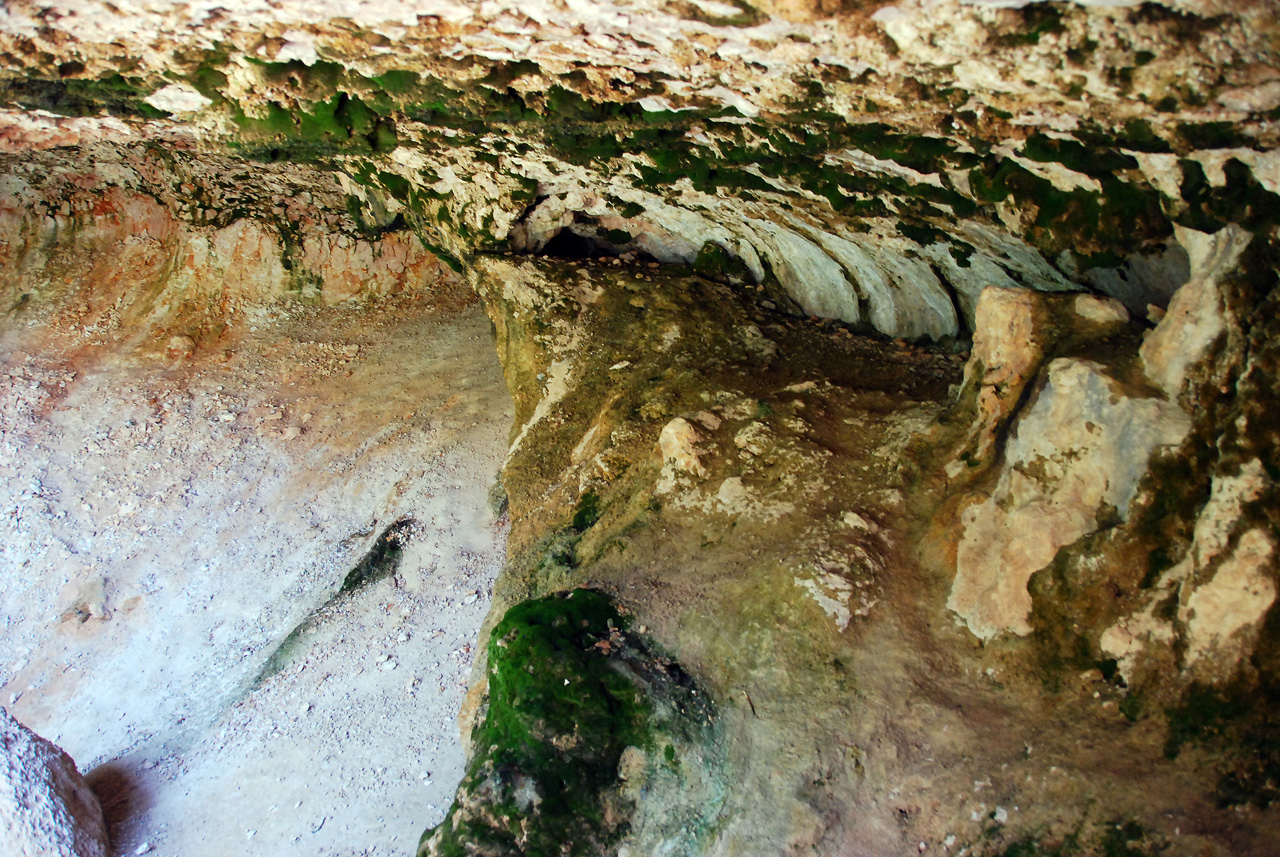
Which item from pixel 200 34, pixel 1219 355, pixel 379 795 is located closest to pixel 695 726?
pixel 379 795

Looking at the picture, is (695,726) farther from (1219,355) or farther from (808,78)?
(808,78)

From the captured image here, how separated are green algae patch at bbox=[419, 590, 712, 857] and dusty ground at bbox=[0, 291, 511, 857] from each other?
6.29 ft

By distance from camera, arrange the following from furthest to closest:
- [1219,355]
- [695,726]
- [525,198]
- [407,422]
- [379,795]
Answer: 1. [407,422]
2. [525,198]
3. [379,795]
4. [695,726]
5. [1219,355]

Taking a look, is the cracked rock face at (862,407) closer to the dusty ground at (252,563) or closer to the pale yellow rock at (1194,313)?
the pale yellow rock at (1194,313)

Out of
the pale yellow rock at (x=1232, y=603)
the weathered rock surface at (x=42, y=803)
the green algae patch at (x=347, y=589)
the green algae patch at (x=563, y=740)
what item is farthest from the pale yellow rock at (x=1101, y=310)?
the weathered rock surface at (x=42, y=803)

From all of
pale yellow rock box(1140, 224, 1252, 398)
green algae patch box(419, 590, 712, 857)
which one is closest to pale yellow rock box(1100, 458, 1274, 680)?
pale yellow rock box(1140, 224, 1252, 398)

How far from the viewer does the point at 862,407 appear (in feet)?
23.7

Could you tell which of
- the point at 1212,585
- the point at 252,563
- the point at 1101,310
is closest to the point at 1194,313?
the point at 1101,310

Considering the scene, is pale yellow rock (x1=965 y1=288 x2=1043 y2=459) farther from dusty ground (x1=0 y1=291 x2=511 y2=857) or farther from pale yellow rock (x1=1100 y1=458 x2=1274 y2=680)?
dusty ground (x1=0 y1=291 x2=511 y2=857)

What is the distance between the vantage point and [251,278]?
41.3 feet

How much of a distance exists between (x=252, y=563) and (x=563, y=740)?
20.6 ft

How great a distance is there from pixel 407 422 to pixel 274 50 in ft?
19.0

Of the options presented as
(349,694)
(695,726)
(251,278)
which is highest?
(695,726)

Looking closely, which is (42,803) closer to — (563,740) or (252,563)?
(252,563)
